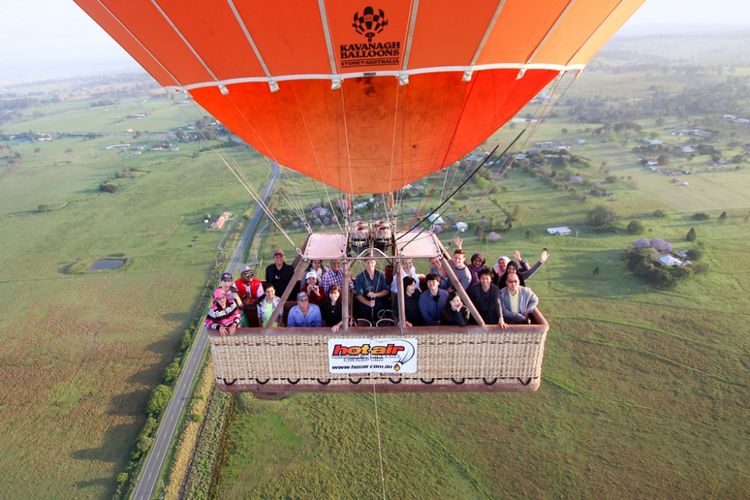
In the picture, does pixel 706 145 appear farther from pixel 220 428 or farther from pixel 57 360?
pixel 57 360

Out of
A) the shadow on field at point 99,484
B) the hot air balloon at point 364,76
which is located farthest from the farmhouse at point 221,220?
the hot air balloon at point 364,76

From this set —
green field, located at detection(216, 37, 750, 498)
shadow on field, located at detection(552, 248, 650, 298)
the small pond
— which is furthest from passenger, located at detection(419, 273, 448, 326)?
the small pond

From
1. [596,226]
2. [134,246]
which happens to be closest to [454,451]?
[596,226]

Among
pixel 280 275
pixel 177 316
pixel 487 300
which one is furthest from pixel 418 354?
pixel 177 316

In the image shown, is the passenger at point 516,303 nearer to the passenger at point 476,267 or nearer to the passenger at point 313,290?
the passenger at point 476,267

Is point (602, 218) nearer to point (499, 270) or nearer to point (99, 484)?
point (499, 270)

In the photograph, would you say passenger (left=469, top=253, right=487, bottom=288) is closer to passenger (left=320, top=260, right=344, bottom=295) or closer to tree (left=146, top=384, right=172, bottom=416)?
passenger (left=320, top=260, right=344, bottom=295)
